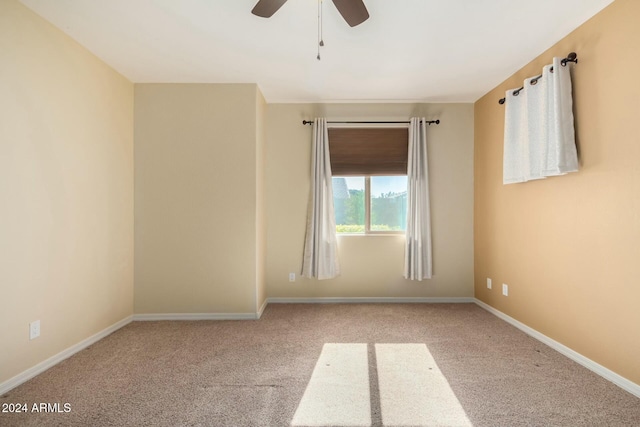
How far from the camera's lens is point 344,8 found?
187cm

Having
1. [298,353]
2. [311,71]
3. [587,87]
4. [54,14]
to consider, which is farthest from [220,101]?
[587,87]

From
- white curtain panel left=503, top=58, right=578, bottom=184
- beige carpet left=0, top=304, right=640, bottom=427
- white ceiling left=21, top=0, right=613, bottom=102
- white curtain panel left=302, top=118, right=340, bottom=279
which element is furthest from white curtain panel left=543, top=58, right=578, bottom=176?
white curtain panel left=302, top=118, right=340, bottom=279

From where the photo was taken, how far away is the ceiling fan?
1.82 m

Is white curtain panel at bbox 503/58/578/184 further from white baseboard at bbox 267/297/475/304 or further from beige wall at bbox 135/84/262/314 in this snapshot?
beige wall at bbox 135/84/262/314

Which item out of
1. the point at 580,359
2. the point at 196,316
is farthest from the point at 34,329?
the point at 580,359

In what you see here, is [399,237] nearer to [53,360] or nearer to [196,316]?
[196,316]

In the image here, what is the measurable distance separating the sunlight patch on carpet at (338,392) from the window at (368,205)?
1.82m

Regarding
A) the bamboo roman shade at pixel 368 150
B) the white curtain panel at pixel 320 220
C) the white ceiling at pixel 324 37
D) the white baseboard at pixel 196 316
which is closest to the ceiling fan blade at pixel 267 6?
the white ceiling at pixel 324 37

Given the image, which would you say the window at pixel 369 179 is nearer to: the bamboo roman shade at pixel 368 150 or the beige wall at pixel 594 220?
the bamboo roman shade at pixel 368 150

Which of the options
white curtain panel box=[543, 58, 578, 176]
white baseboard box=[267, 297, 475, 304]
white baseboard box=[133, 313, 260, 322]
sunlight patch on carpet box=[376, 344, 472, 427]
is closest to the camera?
sunlight patch on carpet box=[376, 344, 472, 427]

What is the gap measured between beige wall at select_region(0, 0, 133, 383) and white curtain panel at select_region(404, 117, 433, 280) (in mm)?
3203

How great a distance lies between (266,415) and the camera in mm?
1800

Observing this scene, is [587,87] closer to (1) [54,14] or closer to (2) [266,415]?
(2) [266,415]

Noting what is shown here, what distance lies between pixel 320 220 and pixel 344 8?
2434 millimetres
